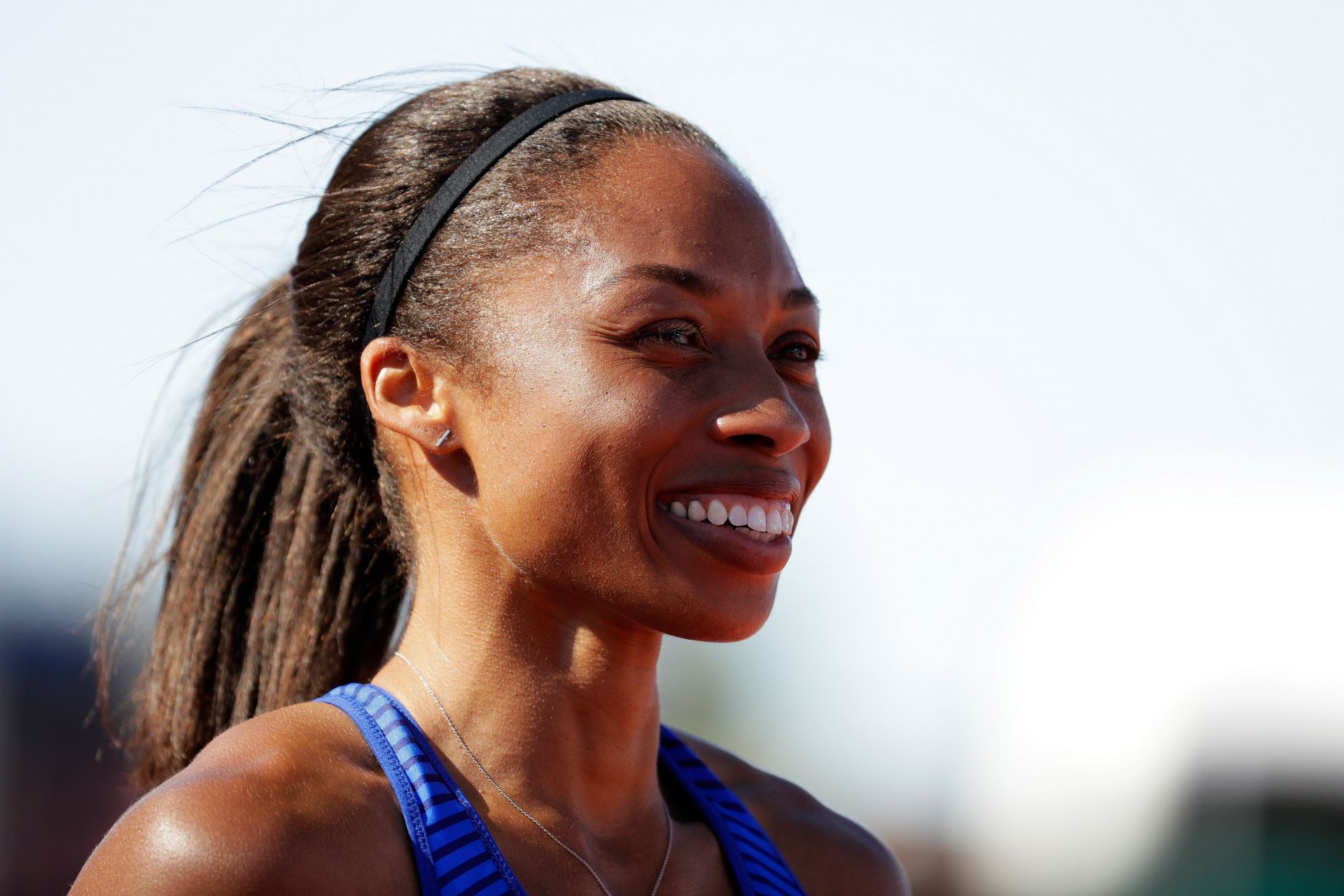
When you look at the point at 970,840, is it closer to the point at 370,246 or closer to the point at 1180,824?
the point at 1180,824

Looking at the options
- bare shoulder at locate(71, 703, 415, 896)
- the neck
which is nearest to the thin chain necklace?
the neck

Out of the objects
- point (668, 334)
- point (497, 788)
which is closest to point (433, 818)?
point (497, 788)

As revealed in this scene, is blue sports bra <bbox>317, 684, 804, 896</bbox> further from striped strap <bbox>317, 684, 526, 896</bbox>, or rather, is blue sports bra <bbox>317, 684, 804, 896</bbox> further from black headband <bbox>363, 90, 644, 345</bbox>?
black headband <bbox>363, 90, 644, 345</bbox>

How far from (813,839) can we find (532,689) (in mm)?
824

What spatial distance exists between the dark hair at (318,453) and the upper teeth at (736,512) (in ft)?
1.92

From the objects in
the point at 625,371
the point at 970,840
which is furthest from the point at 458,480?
the point at 970,840

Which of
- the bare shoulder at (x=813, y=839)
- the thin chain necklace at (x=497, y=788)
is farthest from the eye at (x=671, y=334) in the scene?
the bare shoulder at (x=813, y=839)

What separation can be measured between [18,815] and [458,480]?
671cm

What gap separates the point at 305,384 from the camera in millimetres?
3031

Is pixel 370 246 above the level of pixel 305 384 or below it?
above

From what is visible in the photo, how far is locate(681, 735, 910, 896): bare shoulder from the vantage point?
10.0 feet

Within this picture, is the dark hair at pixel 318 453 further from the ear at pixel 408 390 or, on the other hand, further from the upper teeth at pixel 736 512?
the upper teeth at pixel 736 512

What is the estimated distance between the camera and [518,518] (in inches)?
100

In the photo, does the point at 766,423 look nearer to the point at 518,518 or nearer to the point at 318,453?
the point at 518,518
